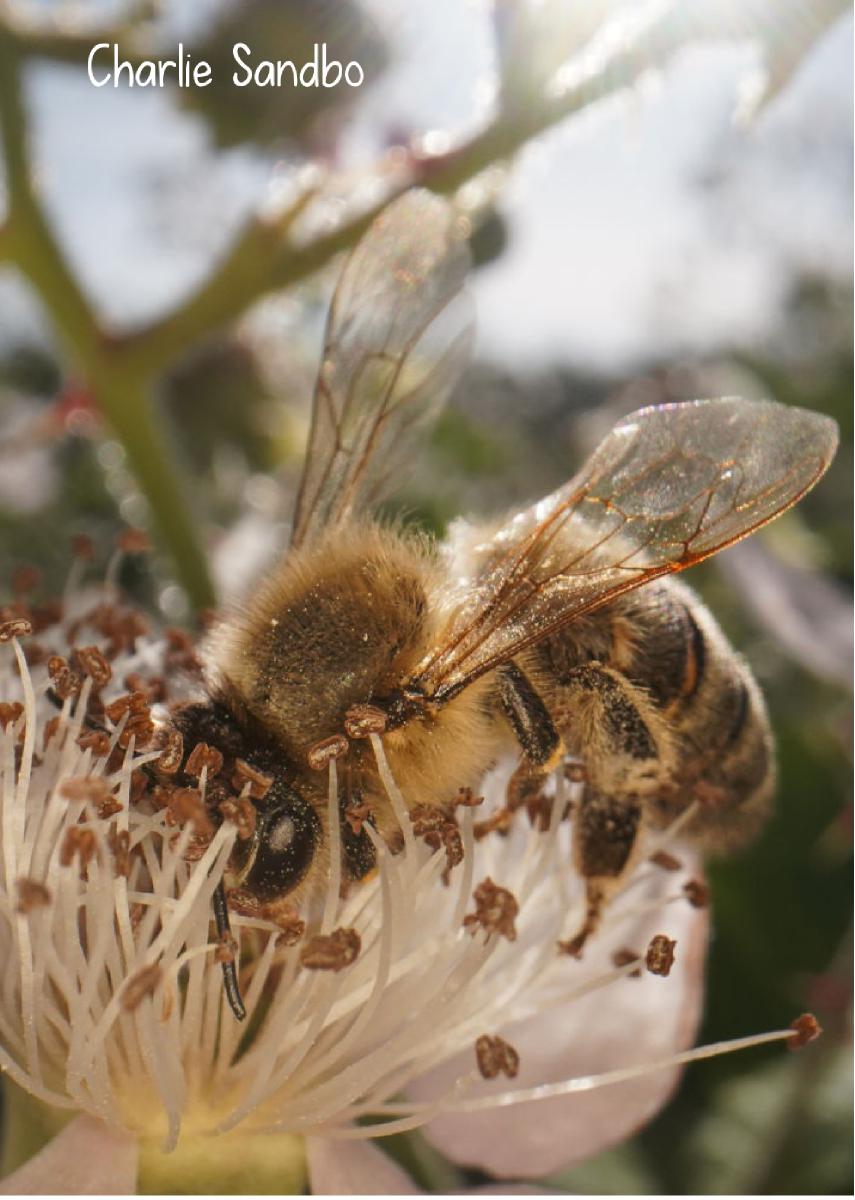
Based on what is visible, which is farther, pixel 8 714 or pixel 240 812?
pixel 8 714

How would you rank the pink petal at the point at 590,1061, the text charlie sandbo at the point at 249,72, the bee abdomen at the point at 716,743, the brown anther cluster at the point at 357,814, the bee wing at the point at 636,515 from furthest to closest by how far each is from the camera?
the text charlie sandbo at the point at 249,72 → the pink petal at the point at 590,1061 → the bee abdomen at the point at 716,743 → the brown anther cluster at the point at 357,814 → the bee wing at the point at 636,515

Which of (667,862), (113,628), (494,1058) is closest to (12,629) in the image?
(113,628)

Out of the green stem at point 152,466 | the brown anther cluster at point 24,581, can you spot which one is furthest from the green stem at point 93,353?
the brown anther cluster at point 24,581

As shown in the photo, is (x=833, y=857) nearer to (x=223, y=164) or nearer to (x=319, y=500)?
(x=319, y=500)

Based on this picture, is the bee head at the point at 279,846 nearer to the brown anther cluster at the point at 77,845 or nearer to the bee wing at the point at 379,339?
the brown anther cluster at the point at 77,845

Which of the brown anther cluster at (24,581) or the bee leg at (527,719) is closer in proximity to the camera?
the bee leg at (527,719)

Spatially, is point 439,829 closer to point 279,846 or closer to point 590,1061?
point 279,846

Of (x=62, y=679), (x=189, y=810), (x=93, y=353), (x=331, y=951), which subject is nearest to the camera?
(x=189, y=810)
